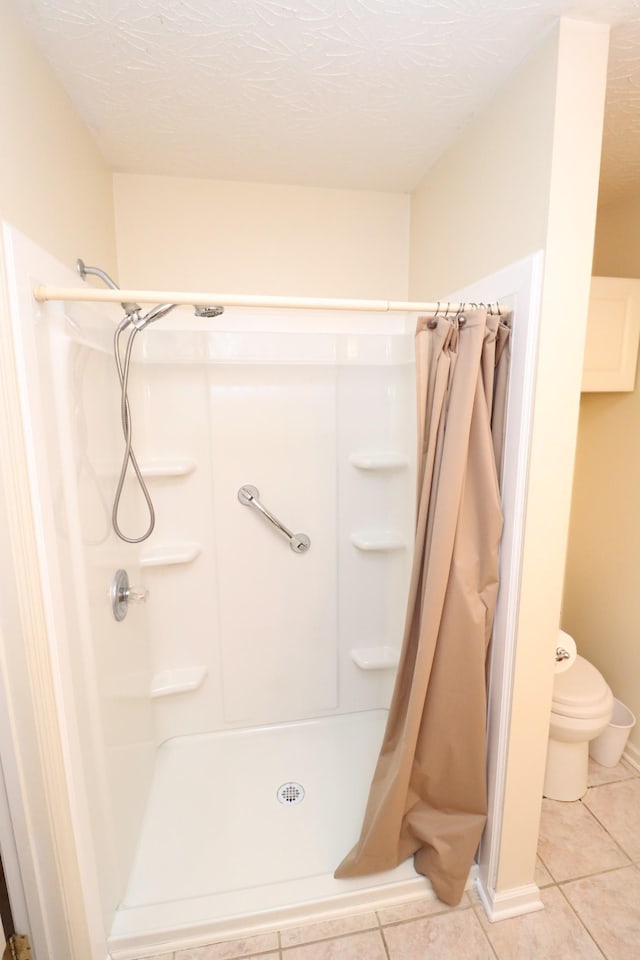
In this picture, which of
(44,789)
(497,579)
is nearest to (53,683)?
(44,789)

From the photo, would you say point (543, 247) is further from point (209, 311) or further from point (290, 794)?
point (290, 794)

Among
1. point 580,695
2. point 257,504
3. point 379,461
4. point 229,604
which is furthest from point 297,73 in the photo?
point 580,695

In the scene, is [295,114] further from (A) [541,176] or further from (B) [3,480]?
(B) [3,480]

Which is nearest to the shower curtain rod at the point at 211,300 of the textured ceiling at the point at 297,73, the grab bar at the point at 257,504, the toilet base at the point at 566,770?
the textured ceiling at the point at 297,73

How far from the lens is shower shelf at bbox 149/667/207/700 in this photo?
1947 millimetres

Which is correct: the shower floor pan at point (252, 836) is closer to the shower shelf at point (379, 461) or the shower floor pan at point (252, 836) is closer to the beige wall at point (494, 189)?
the shower shelf at point (379, 461)

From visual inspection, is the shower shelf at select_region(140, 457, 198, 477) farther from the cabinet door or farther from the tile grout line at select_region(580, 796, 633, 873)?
the tile grout line at select_region(580, 796, 633, 873)

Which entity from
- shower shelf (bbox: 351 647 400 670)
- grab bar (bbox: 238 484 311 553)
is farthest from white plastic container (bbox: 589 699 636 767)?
grab bar (bbox: 238 484 311 553)

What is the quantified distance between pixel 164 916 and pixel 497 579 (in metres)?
1.38

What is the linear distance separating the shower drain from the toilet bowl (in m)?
0.97

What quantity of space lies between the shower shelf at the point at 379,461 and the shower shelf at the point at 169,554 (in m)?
0.76

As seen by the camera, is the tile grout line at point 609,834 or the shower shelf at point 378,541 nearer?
the tile grout line at point 609,834

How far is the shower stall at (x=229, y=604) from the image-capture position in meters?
1.27

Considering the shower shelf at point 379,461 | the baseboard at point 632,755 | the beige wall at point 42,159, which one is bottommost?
the baseboard at point 632,755
